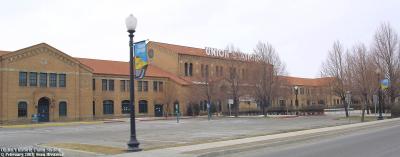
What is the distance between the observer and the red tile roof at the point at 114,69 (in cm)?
6731

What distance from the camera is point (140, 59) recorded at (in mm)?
17797

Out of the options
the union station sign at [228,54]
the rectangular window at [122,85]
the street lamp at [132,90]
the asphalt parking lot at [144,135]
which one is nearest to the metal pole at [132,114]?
the street lamp at [132,90]

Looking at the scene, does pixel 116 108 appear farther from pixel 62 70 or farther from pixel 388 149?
pixel 388 149

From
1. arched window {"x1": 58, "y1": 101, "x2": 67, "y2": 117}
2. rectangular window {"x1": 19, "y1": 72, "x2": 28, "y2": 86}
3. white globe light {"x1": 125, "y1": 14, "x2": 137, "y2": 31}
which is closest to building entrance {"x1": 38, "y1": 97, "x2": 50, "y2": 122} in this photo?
arched window {"x1": 58, "y1": 101, "x2": 67, "y2": 117}

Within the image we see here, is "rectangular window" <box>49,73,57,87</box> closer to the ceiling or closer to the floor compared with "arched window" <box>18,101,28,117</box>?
closer to the ceiling

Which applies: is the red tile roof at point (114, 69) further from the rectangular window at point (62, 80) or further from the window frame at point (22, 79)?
the window frame at point (22, 79)

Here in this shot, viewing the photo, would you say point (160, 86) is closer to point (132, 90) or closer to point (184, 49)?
point (184, 49)

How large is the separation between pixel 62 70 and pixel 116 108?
11.5 metres

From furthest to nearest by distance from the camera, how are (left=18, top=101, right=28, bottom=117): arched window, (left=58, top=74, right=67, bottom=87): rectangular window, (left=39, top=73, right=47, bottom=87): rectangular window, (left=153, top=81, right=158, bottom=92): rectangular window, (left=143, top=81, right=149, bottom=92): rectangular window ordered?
(left=153, top=81, right=158, bottom=92): rectangular window
(left=143, top=81, right=149, bottom=92): rectangular window
(left=58, top=74, right=67, bottom=87): rectangular window
(left=39, top=73, right=47, bottom=87): rectangular window
(left=18, top=101, right=28, bottom=117): arched window

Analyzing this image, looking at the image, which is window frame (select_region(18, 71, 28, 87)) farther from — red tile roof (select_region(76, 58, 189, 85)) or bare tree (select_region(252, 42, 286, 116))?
bare tree (select_region(252, 42, 286, 116))

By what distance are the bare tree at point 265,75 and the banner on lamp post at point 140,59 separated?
1945 inches

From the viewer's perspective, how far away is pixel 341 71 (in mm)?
57031

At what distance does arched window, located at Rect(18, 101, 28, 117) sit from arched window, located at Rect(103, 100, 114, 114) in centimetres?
1313

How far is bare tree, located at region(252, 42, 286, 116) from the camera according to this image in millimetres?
67062
